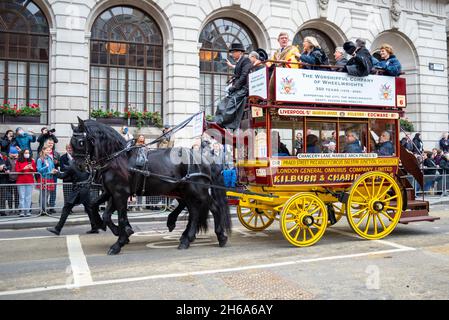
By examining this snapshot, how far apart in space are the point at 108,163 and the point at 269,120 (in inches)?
113

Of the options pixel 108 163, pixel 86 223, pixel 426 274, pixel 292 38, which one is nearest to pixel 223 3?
pixel 292 38

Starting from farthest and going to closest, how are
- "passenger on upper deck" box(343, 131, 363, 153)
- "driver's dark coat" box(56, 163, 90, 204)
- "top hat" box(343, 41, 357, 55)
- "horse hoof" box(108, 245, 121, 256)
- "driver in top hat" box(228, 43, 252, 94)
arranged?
1. "driver's dark coat" box(56, 163, 90, 204)
2. "top hat" box(343, 41, 357, 55)
3. "passenger on upper deck" box(343, 131, 363, 153)
4. "driver in top hat" box(228, 43, 252, 94)
5. "horse hoof" box(108, 245, 121, 256)

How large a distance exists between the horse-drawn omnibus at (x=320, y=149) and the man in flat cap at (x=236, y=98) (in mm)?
199

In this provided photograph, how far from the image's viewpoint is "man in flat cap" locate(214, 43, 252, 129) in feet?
26.3

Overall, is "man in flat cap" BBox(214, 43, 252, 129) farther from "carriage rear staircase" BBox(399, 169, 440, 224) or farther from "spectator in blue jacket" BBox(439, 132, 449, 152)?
"spectator in blue jacket" BBox(439, 132, 449, 152)

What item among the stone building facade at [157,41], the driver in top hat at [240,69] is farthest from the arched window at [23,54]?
the driver in top hat at [240,69]

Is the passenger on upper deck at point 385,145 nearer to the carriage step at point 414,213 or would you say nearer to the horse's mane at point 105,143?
the carriage step at point 414,213

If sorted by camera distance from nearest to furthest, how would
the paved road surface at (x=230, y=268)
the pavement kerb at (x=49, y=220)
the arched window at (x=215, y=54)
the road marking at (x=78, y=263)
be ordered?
1. the paved road surface at (x=230, y=268)
2. the road marking at (x=78, y=263)
3. the pavement kerb at (x=49, y=220)
4. the arched window at (x=215, y=54)

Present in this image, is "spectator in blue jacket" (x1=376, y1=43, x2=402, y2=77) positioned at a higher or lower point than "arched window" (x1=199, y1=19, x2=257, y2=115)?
lower

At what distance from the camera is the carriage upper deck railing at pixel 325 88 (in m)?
7.65

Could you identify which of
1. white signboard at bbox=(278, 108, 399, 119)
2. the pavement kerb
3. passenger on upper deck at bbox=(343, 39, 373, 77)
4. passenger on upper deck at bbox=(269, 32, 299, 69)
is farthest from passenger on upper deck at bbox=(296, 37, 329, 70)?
the pavement kerb

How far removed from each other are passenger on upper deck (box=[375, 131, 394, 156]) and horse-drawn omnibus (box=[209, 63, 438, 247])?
0.02m

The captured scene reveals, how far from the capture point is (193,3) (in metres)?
Result: 18.1
